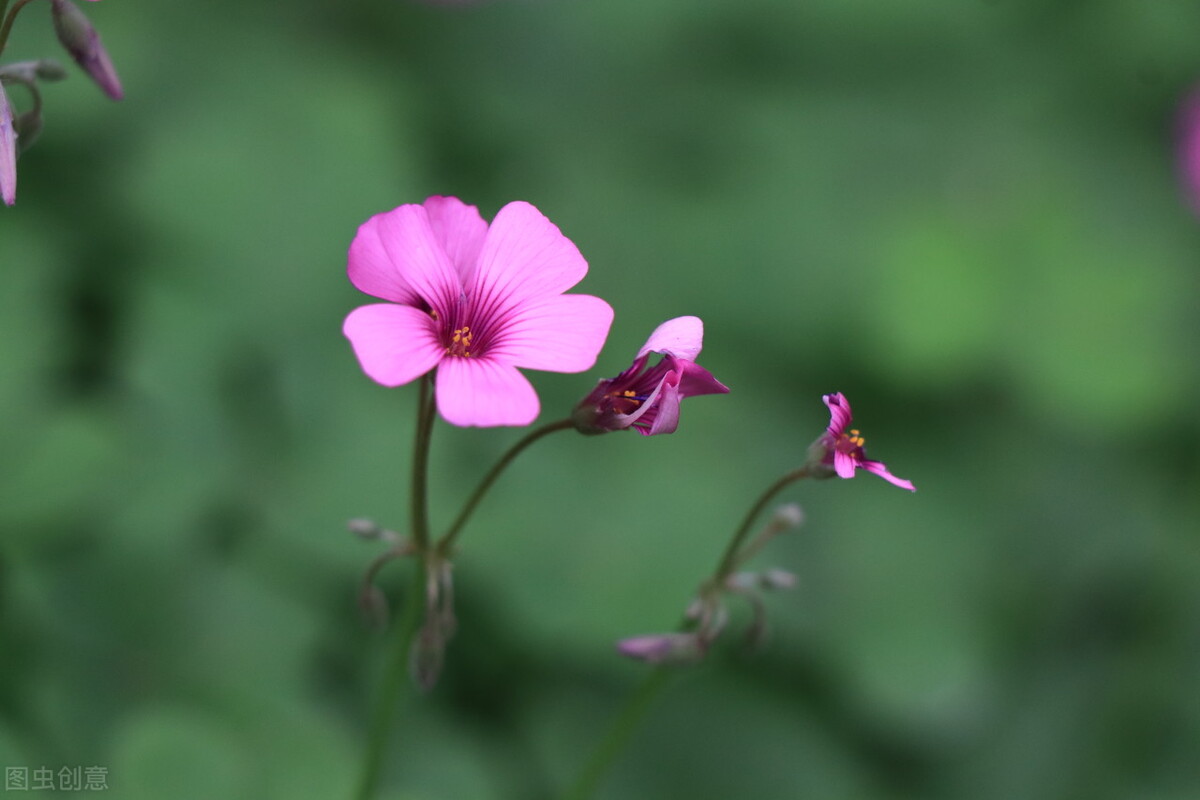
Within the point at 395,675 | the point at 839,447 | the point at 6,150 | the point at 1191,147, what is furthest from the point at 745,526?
the point at 1191,147

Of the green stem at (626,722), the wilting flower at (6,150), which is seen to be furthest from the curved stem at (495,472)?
the wilting flower at (6,150)

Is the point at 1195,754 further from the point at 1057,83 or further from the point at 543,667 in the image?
the point at 1057,83

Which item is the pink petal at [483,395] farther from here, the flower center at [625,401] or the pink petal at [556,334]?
the flower center at [625,401]

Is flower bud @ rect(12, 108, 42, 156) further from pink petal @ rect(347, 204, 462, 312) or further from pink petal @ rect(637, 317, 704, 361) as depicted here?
pink petal @ rect(637, 317, 704, 361)

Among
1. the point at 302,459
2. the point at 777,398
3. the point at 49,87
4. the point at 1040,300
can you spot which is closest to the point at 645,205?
the point at 777,398

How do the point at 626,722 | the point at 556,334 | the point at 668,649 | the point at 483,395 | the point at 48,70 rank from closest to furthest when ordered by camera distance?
1. the point at 483,395
2. the point at 556,334
3. the point at 48,70
4. the point at 668,649
5. the point at 626,722

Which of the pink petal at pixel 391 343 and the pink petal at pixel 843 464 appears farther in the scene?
the pink petal at pixel 843 464

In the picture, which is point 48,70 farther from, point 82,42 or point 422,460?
point 422,460
